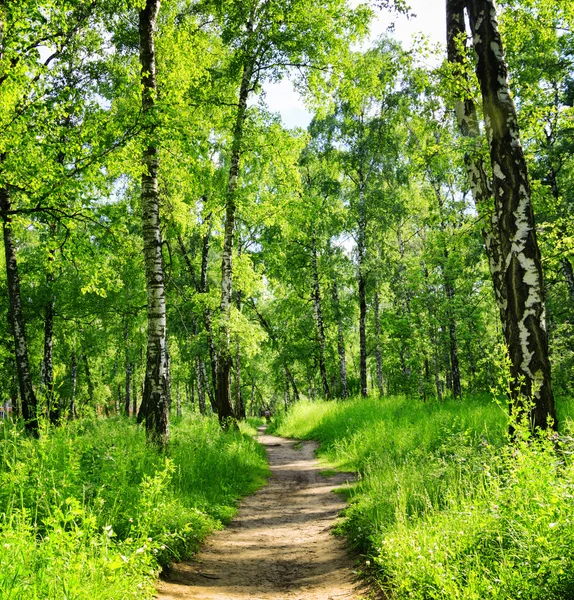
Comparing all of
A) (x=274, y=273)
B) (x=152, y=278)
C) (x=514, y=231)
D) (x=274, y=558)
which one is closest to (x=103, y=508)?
(x=274, y=558)

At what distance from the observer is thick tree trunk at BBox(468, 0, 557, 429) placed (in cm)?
570

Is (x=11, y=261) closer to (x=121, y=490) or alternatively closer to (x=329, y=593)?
(x=121, y=490)

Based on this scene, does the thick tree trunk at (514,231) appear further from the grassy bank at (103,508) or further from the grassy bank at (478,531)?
the grassy bank at (103,508)

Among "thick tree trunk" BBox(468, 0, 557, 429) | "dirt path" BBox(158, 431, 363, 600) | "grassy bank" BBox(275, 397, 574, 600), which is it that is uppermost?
"thick tree trunk" BBox(468, 0, 557, 429)

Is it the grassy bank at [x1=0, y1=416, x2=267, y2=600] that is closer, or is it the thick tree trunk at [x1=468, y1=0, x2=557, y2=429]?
the grassy bank at [x1=0, y1=416, x2=267, y2=600]

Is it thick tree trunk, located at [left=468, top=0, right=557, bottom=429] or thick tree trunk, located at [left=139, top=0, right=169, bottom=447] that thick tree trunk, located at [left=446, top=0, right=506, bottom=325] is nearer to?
thick tree trunk, located at [left=468, top=0, right=557, bottom=429]

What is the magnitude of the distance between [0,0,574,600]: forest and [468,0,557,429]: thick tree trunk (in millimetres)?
28

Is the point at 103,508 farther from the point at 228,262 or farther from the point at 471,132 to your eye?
the point at 228,262

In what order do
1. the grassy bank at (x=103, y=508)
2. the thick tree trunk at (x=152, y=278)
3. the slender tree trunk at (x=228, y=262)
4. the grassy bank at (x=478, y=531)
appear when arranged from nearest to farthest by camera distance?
the grassy bank at (x=478, y=531) < the grassy bank at (x=103, y=508) < the thick tree trunk at (x=152, y=278) < the slender tree trunk at (x=228, y=262)

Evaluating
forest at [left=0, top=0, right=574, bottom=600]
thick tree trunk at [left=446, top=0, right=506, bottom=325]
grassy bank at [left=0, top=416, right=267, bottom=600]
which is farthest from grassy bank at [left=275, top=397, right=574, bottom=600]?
thick tree trunk at [left=446, top=0, right=506, bottom=325]

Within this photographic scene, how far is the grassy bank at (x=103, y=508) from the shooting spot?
9.80ft

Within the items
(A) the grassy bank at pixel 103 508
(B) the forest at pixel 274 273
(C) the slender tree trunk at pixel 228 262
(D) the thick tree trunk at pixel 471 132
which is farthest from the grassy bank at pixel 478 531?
(C) the slender tree trunk at pixel 228 262

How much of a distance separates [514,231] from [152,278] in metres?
6.09

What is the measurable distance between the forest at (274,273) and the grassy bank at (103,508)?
0.03 metres
